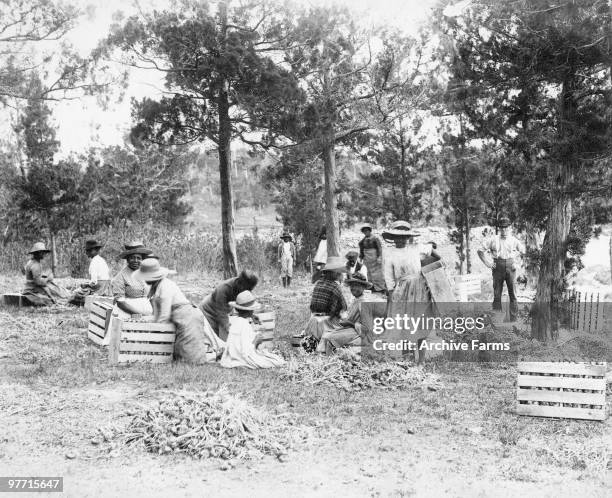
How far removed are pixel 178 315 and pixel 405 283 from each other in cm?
283

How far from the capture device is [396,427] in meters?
5.94

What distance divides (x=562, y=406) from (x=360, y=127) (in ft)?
41.3

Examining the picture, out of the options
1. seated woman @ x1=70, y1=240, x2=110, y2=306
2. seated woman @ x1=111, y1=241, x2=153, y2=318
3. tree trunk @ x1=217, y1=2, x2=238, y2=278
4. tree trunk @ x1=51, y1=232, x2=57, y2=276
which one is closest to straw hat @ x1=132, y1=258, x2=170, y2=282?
seated woman @ x1=111, y1=241, x2=153, y2=318

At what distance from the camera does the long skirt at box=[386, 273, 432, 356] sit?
27.6 ft

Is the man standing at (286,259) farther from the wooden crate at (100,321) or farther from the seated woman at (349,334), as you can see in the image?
the seated woman at (349,334)

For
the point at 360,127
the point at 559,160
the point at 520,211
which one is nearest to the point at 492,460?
the point at 559,160

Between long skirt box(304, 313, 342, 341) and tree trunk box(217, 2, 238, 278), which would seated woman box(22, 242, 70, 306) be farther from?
long skirt box(304, 313, 342, 341)

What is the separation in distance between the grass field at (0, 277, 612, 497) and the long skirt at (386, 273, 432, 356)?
443 mm

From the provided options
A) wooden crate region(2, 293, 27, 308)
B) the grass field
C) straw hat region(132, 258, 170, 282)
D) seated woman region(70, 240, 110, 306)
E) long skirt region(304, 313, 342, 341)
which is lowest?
the grass field

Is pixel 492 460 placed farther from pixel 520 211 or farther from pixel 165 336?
pixel 520 211

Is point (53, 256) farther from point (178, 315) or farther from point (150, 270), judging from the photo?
point (178, 315)

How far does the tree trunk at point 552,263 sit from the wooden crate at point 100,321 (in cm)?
600

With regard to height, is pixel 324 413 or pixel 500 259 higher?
pixel 500 259

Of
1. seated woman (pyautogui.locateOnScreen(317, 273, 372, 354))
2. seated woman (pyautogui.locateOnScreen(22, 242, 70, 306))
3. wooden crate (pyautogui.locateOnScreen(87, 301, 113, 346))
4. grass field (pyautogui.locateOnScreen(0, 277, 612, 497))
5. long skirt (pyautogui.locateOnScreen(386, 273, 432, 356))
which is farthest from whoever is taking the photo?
seated woman (pyautogui.locateOnScreen(22, 242, 70, 306))
